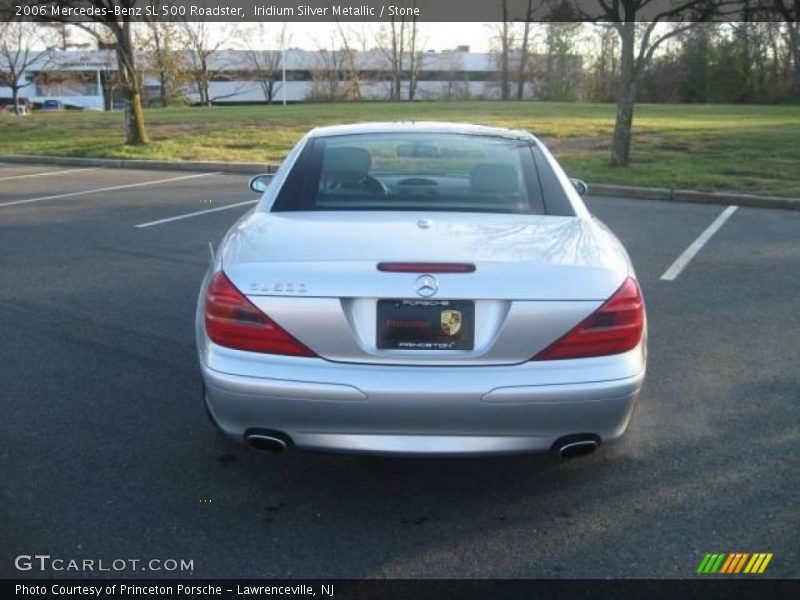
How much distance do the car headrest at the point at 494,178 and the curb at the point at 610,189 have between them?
27.7 ft

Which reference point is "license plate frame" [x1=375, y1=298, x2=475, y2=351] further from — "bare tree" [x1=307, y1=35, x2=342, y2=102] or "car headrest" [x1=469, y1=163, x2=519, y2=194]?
"bare tree" [x1=307, y1=35, x2=342, y2=102]

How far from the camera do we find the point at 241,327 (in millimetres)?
3064

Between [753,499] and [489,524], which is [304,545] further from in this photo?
[753,499]

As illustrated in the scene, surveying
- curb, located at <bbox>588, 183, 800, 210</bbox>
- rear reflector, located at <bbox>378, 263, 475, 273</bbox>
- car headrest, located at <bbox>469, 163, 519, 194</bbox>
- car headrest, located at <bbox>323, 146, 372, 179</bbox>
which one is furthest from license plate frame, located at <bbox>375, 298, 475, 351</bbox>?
curb, located at <bbox>588, 183, 800, 210</bbox>

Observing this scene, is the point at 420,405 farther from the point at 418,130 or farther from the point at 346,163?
the point at 418,130

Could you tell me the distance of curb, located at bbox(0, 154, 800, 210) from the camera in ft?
37.4

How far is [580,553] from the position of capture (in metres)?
3.00

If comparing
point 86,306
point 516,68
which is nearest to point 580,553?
point 86,306

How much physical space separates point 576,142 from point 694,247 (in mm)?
11069

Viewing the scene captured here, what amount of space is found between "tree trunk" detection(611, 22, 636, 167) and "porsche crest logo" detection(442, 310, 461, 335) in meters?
11.5

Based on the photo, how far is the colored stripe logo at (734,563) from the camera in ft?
9.50

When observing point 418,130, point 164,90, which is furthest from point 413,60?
point 418,130

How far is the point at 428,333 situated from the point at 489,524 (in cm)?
80
